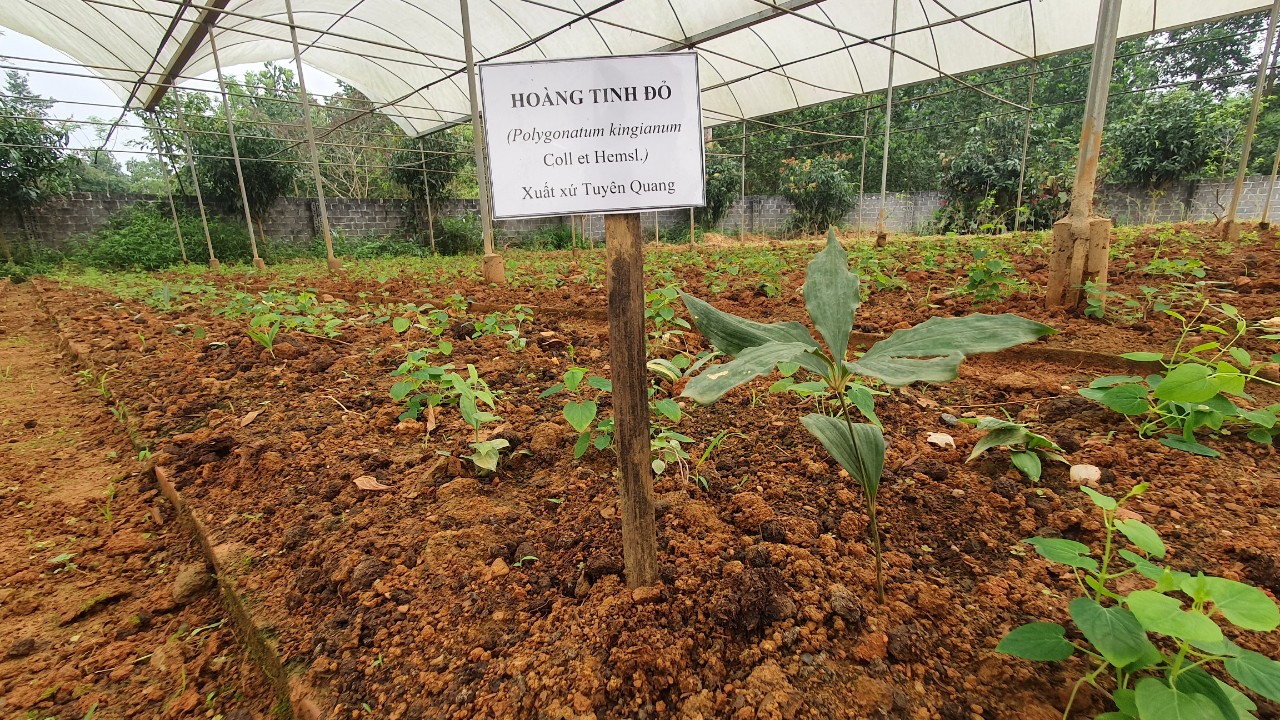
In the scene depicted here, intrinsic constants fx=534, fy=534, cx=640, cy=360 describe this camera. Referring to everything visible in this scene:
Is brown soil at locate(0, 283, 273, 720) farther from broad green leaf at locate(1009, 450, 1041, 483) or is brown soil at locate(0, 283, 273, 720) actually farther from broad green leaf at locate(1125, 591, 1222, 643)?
broad green leaf at locate(1009, 450, 1041, 483)

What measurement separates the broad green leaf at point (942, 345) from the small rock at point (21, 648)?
1.70 m

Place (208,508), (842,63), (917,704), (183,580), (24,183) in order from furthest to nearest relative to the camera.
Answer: (24,183) → (842,63) → (208,508) → (183,580) → (917,704)

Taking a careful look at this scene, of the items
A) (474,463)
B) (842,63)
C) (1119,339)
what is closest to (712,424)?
(474,463)

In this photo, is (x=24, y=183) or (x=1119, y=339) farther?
(x=24, y=183)

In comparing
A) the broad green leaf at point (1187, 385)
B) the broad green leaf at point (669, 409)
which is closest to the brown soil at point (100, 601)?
the broad green leaf at point (669, 409)

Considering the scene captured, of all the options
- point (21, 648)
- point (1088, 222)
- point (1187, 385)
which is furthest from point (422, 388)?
point (1088, 222)

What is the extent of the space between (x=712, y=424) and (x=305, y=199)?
15.0m

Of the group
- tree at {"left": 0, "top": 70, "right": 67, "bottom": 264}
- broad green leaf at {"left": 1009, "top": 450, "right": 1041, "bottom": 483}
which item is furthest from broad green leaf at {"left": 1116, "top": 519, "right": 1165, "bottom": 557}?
tree at {"left": 0, "top": 70, "right": 67, "bottom": 264}

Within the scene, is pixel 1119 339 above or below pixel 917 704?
above

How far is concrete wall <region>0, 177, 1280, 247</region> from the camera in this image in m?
10.8

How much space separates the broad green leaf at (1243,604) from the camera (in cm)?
57

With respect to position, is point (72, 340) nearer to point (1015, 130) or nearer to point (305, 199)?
point (305, 199)

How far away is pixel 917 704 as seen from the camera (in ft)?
2.43

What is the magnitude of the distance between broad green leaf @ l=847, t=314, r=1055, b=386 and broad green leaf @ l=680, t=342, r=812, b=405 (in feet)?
0.33
